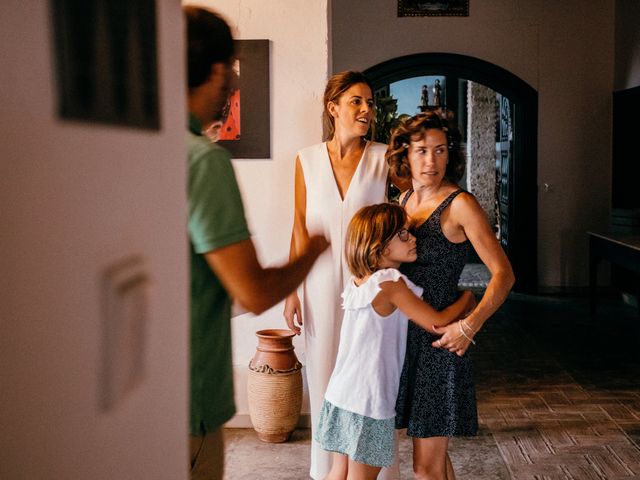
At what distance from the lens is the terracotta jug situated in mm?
4078

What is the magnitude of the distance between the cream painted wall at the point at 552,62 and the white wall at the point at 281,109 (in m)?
4.89

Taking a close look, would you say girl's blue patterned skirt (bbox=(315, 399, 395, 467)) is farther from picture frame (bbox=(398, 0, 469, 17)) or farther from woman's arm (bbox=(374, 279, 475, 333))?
picture frame (bbox=(398, 0, 469, 17))

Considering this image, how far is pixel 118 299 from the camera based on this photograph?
0.65 meters

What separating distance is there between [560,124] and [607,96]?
621 millimetres

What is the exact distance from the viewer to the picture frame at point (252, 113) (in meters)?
4.34

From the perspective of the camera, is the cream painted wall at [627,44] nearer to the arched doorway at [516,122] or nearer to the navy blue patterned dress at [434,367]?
the arched doorway at [516,122]

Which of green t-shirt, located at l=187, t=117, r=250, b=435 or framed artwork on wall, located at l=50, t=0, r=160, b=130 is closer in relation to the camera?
framed artwork on wall, located at l=50, t=0, r=160, b=130

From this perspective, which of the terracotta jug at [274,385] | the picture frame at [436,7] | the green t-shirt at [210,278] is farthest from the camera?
the picture frame at [436,7]

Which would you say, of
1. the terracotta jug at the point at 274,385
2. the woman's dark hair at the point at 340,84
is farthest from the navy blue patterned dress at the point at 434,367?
the terracotta jug at the point at 274,385

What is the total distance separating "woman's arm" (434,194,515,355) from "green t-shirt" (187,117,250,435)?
1148mm

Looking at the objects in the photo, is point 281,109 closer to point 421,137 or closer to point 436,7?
point 421,137

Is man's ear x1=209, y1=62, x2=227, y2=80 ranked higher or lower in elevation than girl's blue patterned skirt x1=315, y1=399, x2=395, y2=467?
higher

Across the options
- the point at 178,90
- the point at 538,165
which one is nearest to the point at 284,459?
the point at 178,90

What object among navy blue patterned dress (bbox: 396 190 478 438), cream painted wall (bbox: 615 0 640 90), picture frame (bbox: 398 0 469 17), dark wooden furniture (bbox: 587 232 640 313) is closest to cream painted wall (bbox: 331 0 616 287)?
picture frame (bbox: 398 0 469 17)
